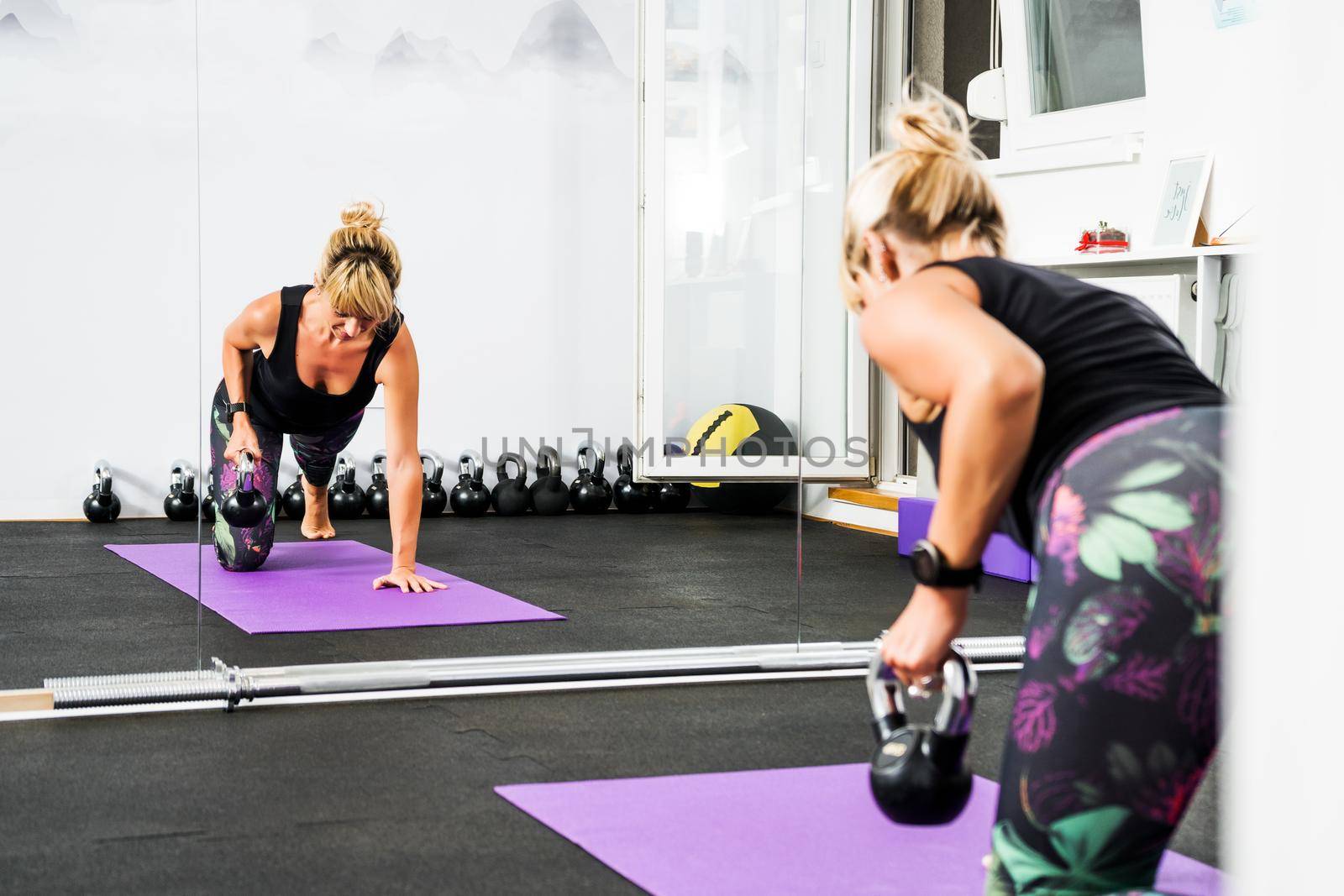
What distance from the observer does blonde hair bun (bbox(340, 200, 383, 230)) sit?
10.1 ft

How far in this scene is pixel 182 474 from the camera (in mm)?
3145

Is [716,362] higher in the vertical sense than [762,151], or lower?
lower

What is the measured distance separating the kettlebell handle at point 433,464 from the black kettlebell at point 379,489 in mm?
94

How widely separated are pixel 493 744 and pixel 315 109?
158 cm

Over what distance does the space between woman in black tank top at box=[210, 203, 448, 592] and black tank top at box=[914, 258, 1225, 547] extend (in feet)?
6.86

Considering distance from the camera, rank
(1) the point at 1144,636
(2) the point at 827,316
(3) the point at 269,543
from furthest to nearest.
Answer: (2) the point at 827,316 → (3) the point at 269,543 → (1) the point at 1144,636

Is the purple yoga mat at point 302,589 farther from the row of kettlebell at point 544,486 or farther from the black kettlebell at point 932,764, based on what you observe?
the black kettlebell at point 932,764

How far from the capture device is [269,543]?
3105mm

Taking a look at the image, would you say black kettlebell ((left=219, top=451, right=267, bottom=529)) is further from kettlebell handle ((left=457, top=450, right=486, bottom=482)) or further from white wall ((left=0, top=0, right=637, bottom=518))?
kettlebell handle ((left=457, top=450, right=486, bottom=482))

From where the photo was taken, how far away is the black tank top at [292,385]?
3107 millimetres

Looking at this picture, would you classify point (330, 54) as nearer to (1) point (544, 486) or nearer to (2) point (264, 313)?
(2) point (264, 313)

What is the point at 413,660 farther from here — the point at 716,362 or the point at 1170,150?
the point at 1170,150

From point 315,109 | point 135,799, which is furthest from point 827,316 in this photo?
point 135,799

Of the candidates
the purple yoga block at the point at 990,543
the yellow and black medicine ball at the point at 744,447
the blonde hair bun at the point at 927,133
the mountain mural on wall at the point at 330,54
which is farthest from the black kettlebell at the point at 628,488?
the blonde hair bun at the point at 927,133
